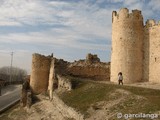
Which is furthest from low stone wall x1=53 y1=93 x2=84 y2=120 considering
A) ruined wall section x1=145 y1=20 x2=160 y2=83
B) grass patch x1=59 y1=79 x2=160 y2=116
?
ruined wall section x1=145 y1=20 x2=160 y2=83

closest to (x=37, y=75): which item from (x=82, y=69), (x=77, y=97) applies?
(x=82, y=69)

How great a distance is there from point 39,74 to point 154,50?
41.3 ft

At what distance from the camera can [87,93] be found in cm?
2700

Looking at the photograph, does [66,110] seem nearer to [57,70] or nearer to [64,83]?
[64,83]

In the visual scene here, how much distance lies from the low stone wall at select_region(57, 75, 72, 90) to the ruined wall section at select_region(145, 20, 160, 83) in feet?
21.9

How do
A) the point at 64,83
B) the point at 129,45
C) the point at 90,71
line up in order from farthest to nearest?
the point at 90,71, the point at 64,83, the point at 129,45

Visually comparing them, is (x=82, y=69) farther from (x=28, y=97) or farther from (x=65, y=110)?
(x=65, y=110)

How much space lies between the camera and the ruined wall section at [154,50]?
3073 centimetres

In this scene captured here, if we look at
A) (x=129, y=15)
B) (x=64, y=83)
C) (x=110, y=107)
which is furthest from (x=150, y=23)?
(x=110, y=107)

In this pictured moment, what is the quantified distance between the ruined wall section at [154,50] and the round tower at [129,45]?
32.1 inches

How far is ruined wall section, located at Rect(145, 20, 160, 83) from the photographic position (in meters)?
30.7

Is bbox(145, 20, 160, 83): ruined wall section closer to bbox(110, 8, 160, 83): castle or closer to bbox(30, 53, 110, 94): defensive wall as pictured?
bbox(110, 8, 160, 83): castle

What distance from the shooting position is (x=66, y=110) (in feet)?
84.4

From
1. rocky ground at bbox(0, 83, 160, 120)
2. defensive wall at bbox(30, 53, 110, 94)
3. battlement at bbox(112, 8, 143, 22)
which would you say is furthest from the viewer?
defensive wall at bbox(30, 53, 110, 94)
